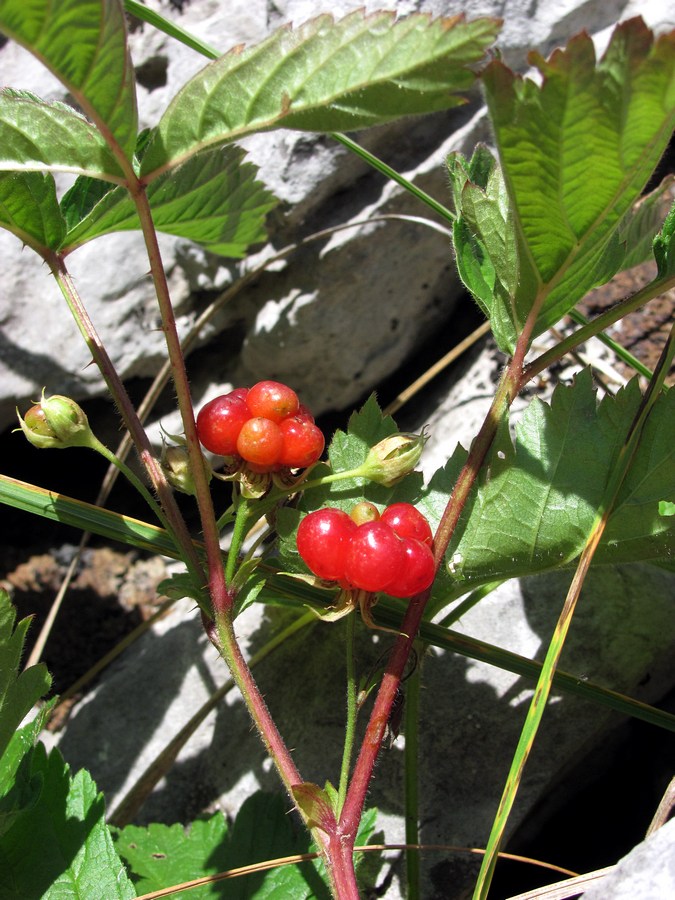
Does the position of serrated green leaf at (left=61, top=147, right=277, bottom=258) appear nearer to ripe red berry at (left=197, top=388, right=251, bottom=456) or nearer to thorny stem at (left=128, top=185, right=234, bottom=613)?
thorny stem at (left=128, top=185, right=234, bottom=613)

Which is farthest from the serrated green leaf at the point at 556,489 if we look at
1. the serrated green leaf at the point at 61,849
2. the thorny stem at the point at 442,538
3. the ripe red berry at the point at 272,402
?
the serrated green leaf at the point at 61,849

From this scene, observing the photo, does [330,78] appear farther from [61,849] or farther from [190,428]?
[61,849]

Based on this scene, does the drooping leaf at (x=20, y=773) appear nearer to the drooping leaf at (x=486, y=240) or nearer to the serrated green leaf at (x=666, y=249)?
the drooping leaf at (x=486, y=240)

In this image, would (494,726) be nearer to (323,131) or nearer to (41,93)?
(323,131)

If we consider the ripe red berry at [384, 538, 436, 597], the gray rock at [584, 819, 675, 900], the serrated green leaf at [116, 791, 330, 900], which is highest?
the ripe red berry at [384, 538, 436, 597]

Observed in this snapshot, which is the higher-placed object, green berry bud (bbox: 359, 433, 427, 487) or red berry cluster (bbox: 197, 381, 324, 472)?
red berry cluster (bbox: 197, 381, 324, 472)

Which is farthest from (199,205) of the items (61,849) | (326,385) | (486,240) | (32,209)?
(61,849)

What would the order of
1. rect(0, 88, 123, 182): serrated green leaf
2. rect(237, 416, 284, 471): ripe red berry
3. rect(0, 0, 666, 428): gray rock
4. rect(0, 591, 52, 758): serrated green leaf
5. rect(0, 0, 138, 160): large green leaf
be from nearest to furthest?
1. rect(0, 0, 138, 160): large green leaf
2. rect(0, 88, 123, 182): serrated green leaf
3. rect(237, 416, 284, 471): ripe red berry
4. rect(0, 591, 52, 758): serrated green leaf
5. rect(0, 0, 666, 428): gray rock

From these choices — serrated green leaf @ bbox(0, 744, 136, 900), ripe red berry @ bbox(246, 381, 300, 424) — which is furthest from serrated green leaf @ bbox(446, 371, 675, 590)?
serrated green leaf @ bbox(0, 744, 136, 900)
